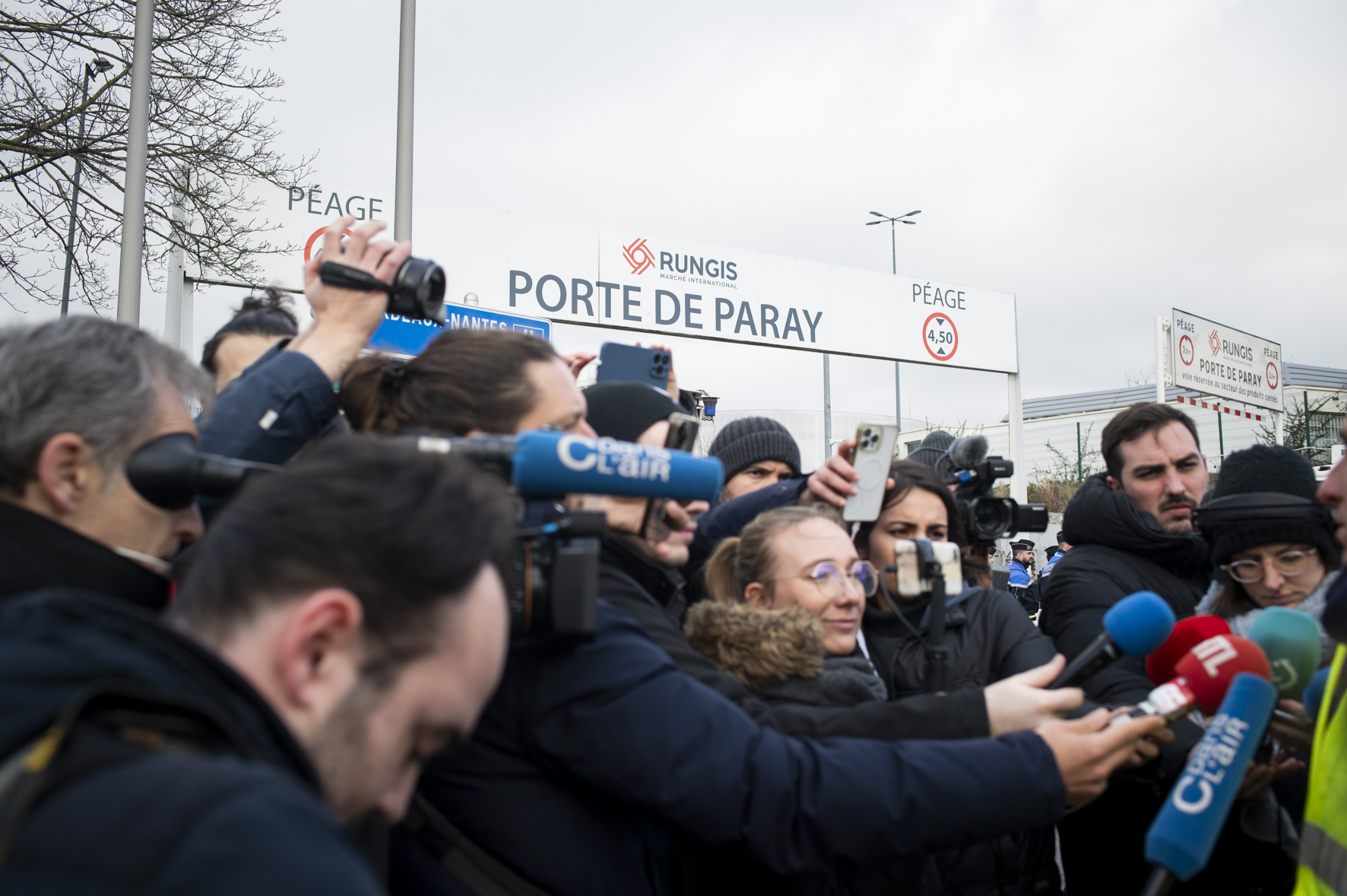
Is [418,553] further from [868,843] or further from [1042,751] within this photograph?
[1042,751]

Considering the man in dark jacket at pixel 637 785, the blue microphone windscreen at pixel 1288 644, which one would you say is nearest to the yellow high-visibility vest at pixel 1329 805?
the blue microphone windscreen at pixel 1288 644

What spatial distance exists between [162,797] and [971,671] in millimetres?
2299

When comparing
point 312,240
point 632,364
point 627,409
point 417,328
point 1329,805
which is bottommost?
point 1329,805

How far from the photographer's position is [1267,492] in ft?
9.13

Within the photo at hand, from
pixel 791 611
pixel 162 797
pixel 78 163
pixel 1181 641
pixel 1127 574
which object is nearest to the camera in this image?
pixel 162 797

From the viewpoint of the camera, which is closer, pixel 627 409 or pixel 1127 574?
pixel 627 409

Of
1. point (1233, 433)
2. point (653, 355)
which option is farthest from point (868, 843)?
point (1233, 433)

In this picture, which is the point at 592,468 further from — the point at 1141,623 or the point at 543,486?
the point at 1141,623

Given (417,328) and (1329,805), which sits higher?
(417,328)

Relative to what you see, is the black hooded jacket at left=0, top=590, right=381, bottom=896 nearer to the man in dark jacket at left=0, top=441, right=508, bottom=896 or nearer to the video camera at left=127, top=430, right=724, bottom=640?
the man in dark jacket at left=0, top=441, right=508, bottom=896

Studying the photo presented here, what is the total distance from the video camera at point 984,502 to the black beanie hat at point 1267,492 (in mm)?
481

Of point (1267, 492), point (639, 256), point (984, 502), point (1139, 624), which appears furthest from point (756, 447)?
point (639, 256)

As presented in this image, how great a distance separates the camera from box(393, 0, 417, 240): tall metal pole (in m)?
8.53

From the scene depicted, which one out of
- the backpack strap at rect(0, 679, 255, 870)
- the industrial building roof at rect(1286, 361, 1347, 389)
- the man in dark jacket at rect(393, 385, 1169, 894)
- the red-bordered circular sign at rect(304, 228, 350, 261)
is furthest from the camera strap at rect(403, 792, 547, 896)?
the industrial building roof at rect(1286, 361, 1347, 389)
